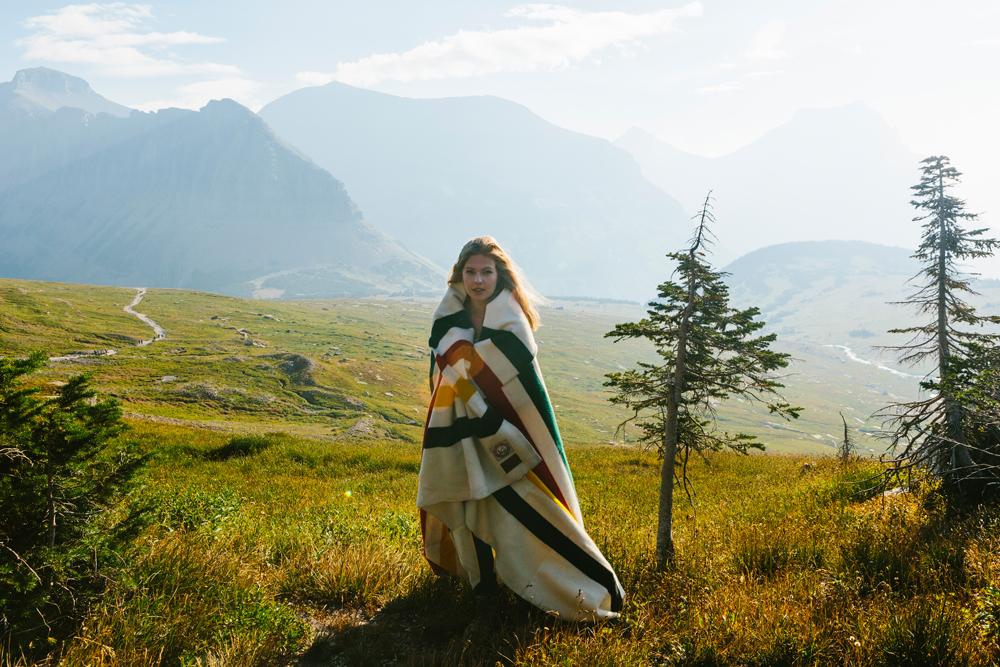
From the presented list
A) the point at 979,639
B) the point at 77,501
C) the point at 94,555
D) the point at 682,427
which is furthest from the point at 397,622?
the point at 979,639

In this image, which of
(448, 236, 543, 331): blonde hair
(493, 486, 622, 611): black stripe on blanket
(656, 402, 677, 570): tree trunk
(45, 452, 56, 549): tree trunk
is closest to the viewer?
(45, 452, 56, 549): tree trunk

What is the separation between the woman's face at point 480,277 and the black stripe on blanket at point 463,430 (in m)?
1.05

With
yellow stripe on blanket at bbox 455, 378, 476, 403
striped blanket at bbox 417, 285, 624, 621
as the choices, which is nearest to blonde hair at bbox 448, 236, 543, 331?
striped blanket at bbox 417, 285, 624, 621

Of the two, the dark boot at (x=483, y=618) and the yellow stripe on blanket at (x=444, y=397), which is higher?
the yellow stripe on blanket at (x=444, y=397)

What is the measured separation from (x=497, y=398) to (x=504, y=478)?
63cm

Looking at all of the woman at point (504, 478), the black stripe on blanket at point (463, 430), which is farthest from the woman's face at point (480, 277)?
the black stripe on blanket at point (463, 430)

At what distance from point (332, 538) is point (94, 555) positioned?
2.32 metres

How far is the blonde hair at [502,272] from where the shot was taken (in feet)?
14.4

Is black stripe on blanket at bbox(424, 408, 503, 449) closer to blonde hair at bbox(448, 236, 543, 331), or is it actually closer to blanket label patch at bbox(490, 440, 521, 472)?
blanket label patch at bbox(490, 440, 521, 472)

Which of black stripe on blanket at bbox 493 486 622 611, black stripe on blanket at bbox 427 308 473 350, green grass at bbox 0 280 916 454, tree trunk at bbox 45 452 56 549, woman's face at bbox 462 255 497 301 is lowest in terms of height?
green grass at bbox 0 280 916 454

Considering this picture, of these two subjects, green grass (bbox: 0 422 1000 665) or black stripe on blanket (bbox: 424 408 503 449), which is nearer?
green grass (bbox: 0 422 1000 665)

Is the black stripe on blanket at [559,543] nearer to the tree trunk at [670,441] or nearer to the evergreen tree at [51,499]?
the tree trunk at [670,441]

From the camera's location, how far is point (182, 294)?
14175 centimetres

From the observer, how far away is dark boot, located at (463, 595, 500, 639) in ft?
12.2
